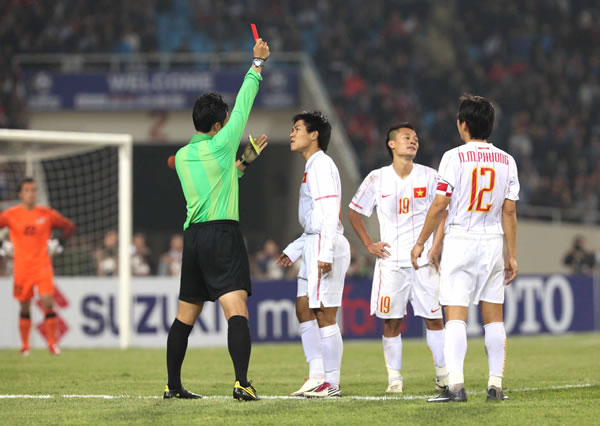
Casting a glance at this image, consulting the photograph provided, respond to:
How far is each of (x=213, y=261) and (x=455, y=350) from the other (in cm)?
183

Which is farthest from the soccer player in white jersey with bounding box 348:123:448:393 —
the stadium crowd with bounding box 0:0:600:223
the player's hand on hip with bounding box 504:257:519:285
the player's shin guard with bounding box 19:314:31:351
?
the stadium crowd with bounding box 0:0:600:223

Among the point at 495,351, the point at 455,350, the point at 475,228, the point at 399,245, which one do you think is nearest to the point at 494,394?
the point at 495,351

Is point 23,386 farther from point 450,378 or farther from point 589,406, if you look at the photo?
point 589,406

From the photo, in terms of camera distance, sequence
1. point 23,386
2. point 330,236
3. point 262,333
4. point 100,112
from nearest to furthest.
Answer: point 330,236
point 23,386
point 262,333
point 100,112

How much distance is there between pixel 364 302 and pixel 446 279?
459 inches

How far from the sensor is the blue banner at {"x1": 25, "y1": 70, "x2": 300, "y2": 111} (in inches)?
972

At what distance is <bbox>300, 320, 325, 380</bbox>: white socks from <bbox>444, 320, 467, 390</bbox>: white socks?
4.98ft

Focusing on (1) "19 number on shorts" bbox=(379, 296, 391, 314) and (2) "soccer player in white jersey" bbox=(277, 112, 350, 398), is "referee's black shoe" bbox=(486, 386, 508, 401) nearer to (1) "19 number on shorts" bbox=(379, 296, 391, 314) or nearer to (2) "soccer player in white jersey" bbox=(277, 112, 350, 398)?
(2) "soccer player in white jersey" bbox=(277, 112, 350, 398)

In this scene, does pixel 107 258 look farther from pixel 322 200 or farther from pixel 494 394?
pixel 494 394

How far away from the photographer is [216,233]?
24.7 feet

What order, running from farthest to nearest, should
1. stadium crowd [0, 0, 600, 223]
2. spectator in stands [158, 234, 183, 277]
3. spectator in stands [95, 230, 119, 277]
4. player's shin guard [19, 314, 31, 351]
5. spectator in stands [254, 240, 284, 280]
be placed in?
1. stadium crowd [0, 0, 600, 223]
2. spectator in stands [254, 240, 284, 280]
3. spectator in stands [158, 234, 183, 277]
4. spectator in stands [95, 230, 119, 277]
5. player's shin guard [19, 314, 31, 351]

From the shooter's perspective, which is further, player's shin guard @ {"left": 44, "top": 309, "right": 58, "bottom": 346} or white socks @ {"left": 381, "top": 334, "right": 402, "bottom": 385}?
player's shin guard @ {"left": 44, "top": 309, "right": 58, "bottom": 346}

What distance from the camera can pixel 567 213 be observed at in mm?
25156

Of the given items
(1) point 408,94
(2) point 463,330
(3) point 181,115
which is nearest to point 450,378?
(2) point 463,330
